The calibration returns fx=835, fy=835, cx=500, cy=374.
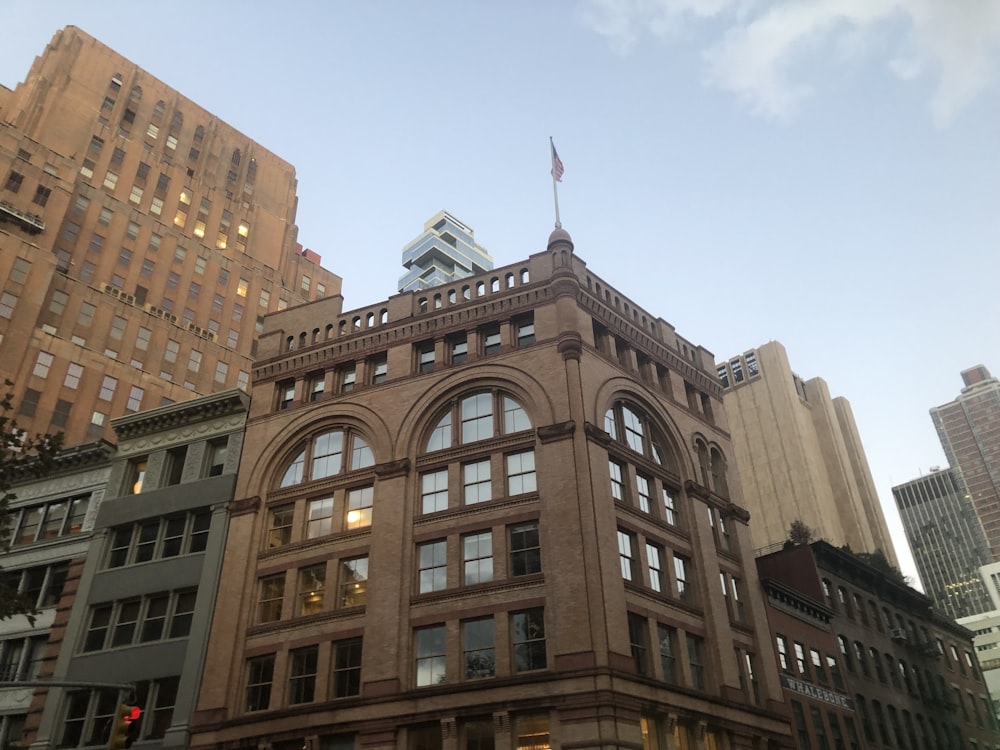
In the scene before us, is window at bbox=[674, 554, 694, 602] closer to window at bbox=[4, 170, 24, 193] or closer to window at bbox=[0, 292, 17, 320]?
window at bbox=[0, 292, 17, 320]

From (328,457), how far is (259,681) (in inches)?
413

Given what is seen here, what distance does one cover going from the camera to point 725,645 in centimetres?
3688

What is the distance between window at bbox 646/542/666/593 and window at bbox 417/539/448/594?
8.64 meters

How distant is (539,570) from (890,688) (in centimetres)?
3062

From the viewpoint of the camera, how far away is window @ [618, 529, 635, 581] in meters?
34.1

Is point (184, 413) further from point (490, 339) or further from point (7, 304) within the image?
point (7, 304)

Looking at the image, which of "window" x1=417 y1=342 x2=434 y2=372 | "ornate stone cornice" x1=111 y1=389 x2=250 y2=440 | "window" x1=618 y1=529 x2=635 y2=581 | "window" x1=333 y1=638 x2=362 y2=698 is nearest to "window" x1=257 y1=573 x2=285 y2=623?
"window" x1=333 y1=638 x2=362 y2=698

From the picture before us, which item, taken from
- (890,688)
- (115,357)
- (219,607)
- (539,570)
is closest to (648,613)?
(539,570)

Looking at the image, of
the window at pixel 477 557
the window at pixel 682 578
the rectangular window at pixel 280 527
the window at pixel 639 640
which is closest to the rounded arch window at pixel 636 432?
the window at pixel 682 578

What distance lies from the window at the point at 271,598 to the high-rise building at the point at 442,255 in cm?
13768

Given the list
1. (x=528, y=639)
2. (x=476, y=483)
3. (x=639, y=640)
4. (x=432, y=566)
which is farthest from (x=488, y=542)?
(x=639, y=640)

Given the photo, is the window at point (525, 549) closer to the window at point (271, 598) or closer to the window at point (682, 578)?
the window at point (682, 578)

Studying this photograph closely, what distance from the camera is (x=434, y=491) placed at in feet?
121

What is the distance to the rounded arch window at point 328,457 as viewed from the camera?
3966cm
